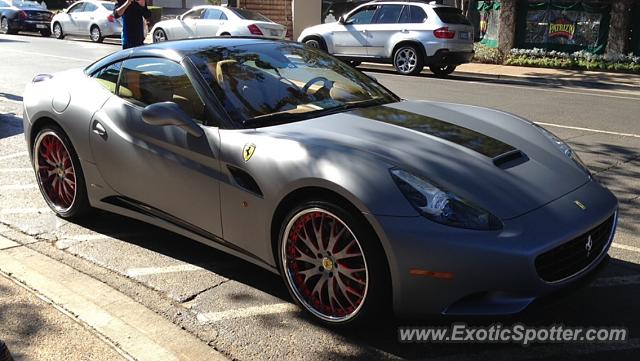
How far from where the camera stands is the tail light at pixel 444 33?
15.0 metres

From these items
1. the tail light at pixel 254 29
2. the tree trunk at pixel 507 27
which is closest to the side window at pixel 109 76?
the tail light at pixel 254 29

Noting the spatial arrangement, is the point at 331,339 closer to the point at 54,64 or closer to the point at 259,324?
the point at 259,324

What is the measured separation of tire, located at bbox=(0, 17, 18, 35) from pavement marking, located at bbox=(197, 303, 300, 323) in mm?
27332

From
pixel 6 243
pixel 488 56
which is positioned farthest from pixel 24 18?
pixel 6 243

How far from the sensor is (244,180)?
3.44 m

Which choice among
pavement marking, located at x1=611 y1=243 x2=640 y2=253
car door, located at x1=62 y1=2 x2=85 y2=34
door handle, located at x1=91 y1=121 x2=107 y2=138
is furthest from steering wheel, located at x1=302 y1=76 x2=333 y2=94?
car door, located at x1=62 y1=2 x2=85 y2=34

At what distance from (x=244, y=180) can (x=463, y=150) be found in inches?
46.5

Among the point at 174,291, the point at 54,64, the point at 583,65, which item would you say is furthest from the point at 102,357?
the point at 583,65

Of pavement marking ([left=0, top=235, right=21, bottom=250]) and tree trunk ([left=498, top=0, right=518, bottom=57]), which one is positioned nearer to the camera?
pavement marking ([left=0, top=235, right=21, bottom=250])

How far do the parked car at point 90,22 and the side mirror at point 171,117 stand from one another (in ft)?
66.2

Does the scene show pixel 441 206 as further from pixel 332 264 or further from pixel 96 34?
pixel 96 34

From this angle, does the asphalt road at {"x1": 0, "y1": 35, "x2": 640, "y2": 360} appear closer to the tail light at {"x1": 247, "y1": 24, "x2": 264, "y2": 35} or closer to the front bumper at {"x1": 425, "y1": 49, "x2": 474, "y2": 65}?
the front bumper at {"x1": 425, "y1": 49, "x2": 474, "y2": 65}

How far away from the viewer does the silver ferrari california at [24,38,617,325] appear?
9.39 ft

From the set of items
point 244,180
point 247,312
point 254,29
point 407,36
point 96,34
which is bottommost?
point 247,312
